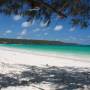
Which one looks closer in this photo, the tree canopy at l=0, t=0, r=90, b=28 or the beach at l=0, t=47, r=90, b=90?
the tree canopy at l=0, t=0, r=90, b=28

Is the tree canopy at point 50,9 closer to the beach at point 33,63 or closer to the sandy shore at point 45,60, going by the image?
the beach at point 33,63

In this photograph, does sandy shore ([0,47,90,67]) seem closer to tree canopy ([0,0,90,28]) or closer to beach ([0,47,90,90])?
beach ([0,47,90,90])

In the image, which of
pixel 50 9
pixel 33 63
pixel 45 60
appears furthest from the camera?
pixel 45 60

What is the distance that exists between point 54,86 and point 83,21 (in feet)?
5.22

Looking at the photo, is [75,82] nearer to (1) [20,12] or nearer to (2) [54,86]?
(2) [54,86]

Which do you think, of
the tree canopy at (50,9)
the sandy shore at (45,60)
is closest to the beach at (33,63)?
the sandy shore at (45,60)

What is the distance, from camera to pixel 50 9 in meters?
4.62

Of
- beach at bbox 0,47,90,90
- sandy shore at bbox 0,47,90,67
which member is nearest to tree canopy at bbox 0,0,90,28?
beach at bbox 0,47,90,90

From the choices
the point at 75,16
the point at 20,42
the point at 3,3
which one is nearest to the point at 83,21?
the point at 75,16

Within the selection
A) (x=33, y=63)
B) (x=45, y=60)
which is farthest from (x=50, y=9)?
(x=45, y=60)

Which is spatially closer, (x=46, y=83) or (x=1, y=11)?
(x=1, y=11)

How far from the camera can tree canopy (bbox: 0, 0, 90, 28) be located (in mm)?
4435

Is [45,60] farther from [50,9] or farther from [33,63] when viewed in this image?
[50,9]

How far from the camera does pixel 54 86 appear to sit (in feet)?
18.1
